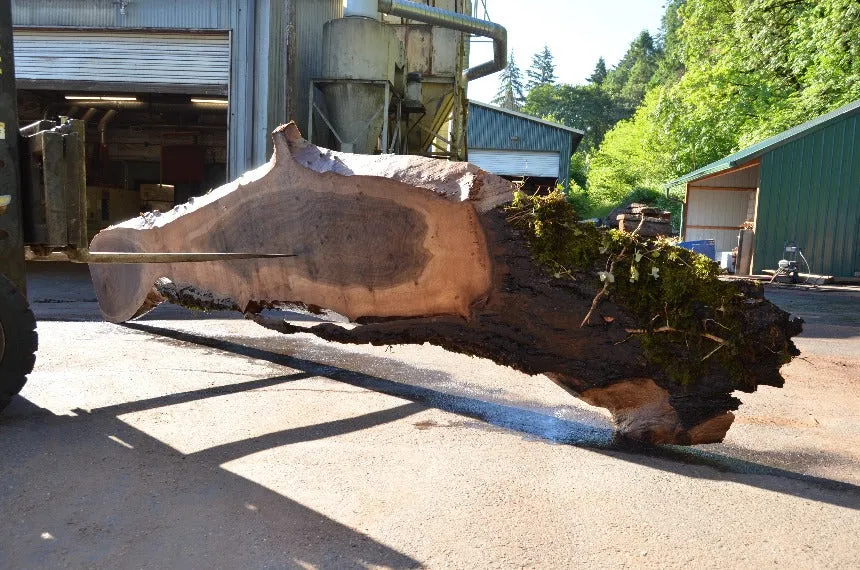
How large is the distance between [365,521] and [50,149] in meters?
2.75

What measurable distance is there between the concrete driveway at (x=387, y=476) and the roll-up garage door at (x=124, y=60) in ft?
25.9

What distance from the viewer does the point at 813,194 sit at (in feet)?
61.2

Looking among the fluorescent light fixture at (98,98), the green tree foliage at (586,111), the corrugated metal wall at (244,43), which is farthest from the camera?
the green tree foliage at (586,111)

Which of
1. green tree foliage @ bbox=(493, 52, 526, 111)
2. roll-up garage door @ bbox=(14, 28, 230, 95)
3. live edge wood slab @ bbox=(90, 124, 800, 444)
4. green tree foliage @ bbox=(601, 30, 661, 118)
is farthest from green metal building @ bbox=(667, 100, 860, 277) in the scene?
A: green tree foliage @ bbox=(493, 52, 526, 111)

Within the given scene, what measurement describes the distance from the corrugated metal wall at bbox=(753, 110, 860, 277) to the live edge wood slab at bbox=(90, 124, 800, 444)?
57.4ft

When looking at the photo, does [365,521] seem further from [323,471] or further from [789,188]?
[789,188]

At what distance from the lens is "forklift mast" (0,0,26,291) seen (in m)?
3.82

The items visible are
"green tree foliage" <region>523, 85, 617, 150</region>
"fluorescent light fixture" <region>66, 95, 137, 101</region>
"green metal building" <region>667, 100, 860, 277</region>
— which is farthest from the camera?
"green tree foliage" <region>523, 85, 617, 150</region>

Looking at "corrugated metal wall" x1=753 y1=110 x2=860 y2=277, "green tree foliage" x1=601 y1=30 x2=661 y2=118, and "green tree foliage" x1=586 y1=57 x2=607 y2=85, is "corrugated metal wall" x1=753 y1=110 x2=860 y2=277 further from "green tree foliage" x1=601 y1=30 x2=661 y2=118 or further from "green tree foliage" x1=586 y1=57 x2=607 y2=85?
"green tree foliage" x1=586 y1=57 x2=607 y2=85

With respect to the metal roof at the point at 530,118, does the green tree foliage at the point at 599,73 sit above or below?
above

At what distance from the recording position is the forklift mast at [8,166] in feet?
12.5

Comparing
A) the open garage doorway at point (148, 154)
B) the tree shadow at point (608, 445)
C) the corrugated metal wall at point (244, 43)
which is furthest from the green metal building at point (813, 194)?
the tree shadow at point (608, 445)

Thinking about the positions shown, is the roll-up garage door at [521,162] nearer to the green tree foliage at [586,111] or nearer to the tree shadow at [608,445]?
the tree shadow at [608,445]

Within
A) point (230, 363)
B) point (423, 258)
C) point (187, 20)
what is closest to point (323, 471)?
point (423, 258)
